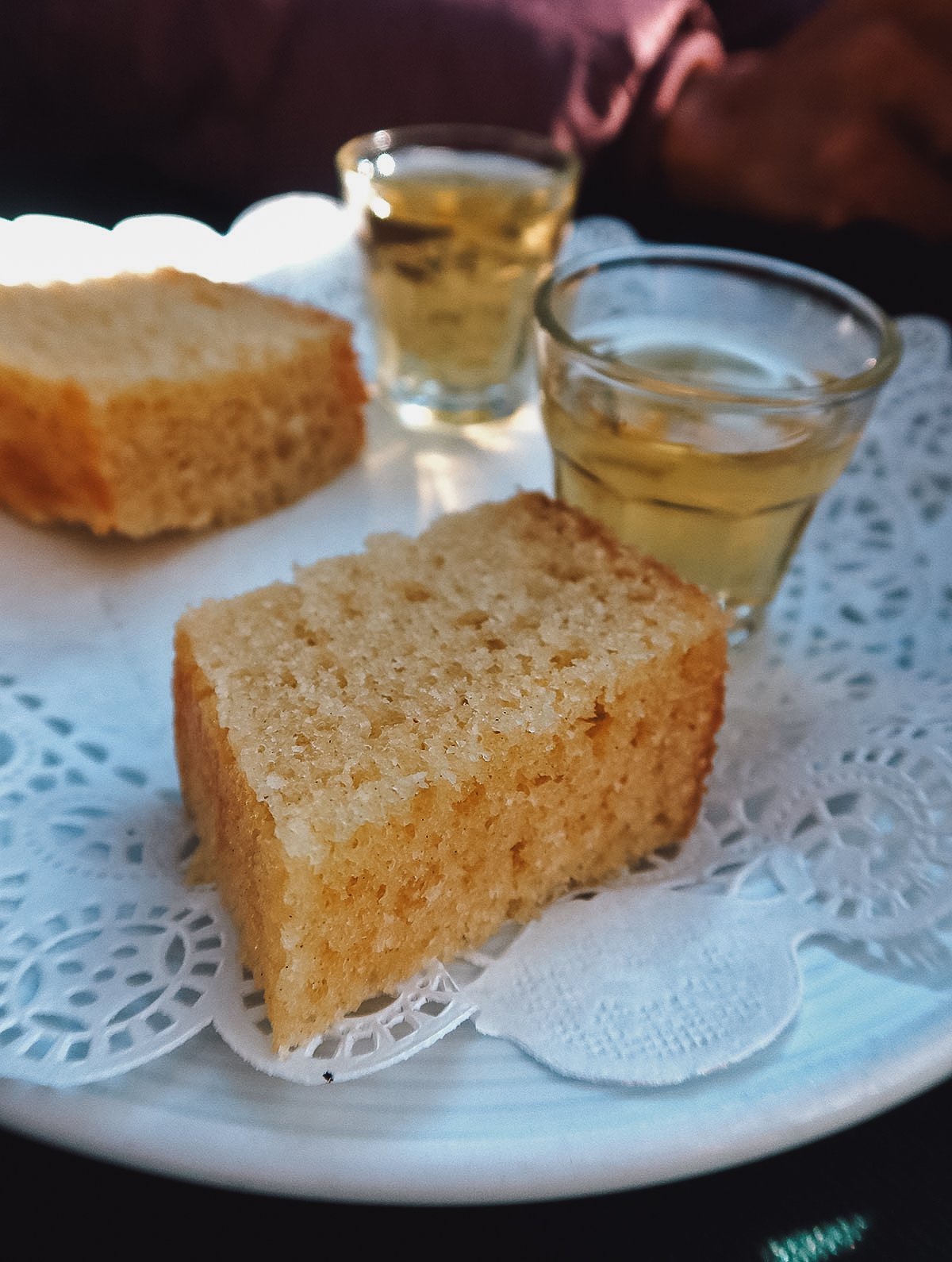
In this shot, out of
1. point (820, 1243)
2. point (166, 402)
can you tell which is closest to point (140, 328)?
point (166, 402)

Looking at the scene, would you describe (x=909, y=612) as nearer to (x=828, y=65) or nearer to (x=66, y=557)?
(x=66, y=557)

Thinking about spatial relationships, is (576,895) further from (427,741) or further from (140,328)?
(140,328)

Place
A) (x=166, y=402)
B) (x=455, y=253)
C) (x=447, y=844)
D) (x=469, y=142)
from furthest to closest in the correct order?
(x=469, y=142)
(x=455, y=253)
(x=166, y=402)
(x=447, y=844)

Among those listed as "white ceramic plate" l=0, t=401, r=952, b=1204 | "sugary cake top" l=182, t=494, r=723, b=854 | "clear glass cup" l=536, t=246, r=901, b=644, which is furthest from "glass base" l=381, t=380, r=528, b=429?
"white ceramic plate" l=0, t=401, r=952, b=1204

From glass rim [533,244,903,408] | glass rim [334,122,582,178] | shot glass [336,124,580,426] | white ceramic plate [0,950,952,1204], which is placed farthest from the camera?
glass rim [334,122,582,178]

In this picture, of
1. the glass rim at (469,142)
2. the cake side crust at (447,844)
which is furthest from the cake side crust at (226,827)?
the glass rim at (469,142)

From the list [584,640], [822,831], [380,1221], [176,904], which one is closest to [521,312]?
[584,640]

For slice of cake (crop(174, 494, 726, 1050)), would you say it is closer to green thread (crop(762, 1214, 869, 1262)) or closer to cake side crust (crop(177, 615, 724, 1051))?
cake side crust (crop(177, 615, 724, 1051))
